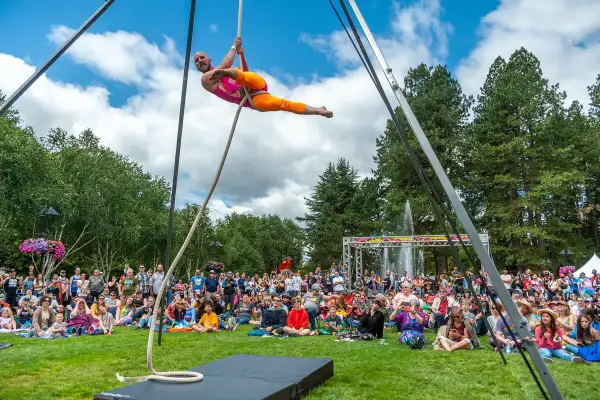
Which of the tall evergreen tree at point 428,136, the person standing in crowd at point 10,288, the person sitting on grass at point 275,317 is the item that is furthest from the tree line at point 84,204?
the tall evergreen tree at point 428,136

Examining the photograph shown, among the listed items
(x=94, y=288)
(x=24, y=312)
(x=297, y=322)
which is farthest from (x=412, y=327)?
(x=24, y=312)

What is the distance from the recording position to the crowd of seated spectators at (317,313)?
6.20m

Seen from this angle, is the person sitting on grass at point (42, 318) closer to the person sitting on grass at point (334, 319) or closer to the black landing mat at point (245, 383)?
the person sitting on grass at point (334, 319)

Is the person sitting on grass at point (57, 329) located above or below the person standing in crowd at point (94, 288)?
below

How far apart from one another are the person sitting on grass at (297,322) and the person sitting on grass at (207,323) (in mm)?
1494

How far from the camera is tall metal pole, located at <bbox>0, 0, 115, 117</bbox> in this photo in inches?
138

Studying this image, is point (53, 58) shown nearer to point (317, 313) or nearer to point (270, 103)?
point (270, 103)

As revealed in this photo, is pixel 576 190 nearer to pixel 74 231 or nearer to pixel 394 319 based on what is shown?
pixel 394 319

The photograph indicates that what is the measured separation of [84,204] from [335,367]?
22.4 m

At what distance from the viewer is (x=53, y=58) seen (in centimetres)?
360

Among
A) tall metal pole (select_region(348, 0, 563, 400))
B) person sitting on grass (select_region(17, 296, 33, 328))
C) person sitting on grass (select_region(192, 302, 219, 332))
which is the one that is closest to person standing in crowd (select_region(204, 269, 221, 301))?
person sitting on grass (select_region(192, 302, 219, 332))

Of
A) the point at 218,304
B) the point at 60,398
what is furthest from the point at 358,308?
the point at 60,398

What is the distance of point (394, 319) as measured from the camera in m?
8.55

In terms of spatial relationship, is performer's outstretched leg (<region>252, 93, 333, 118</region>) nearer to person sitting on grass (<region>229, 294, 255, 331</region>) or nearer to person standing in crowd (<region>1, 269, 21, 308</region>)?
person sitting on grass (<region>229, 294, 255, 331</region>)
